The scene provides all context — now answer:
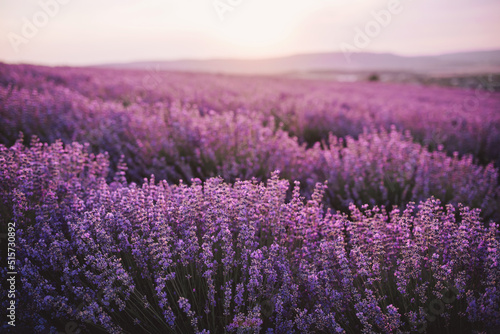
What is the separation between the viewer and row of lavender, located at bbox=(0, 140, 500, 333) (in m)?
1.47

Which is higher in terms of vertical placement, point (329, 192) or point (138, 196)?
point (138, 196)

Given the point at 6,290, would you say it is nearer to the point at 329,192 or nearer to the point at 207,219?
the point at 207,219

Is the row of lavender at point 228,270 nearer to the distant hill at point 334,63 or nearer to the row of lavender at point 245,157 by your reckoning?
the row of lavender at point 245,157

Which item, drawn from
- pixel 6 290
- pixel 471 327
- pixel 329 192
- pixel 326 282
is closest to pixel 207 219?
pixel 326 282

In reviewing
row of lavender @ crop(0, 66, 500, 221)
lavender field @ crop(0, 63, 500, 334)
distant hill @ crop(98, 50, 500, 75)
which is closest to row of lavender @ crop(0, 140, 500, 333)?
lavender field @ crop(0, 63, 500, 334)

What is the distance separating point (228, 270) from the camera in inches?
64.4

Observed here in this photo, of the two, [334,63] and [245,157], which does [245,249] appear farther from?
[334,63]

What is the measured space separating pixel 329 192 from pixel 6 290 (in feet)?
8.38

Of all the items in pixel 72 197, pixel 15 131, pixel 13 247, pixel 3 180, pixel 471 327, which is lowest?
pixel 471 327

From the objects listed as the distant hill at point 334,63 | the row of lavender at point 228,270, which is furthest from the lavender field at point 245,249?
the distant hill at point 334,63

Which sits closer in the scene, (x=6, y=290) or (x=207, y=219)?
(x=6, y=290)

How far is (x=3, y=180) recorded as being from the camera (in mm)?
2033

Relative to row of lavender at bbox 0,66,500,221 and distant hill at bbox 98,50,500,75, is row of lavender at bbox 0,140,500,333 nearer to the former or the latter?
A: row of lavender at bbox 0,66,500,221

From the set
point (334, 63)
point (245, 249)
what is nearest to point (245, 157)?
point (245, 249)
